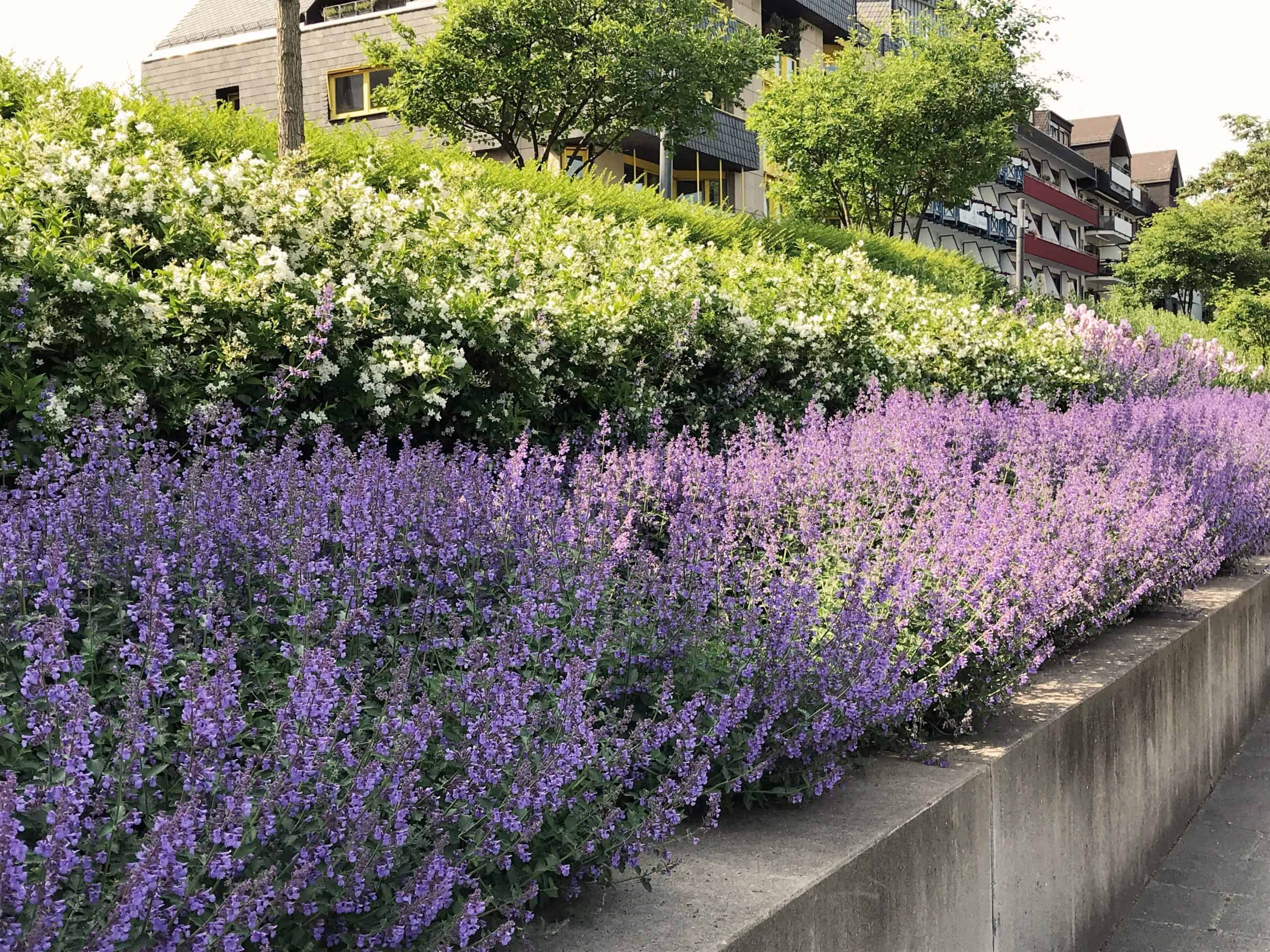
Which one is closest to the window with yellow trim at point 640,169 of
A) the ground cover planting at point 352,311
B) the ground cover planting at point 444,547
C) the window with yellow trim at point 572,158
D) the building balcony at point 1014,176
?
the window with yellow trim at point 572,158

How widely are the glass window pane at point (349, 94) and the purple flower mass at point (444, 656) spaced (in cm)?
3352

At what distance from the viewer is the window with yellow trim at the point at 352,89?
3522 centimetres

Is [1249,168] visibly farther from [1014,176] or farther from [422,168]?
[422,168]

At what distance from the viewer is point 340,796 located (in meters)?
1.90

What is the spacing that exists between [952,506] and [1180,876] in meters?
1.60

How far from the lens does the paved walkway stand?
3.98 meters

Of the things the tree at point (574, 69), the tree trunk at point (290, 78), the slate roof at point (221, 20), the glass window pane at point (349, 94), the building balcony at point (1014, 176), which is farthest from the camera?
the building balcony at point (1014, 176)

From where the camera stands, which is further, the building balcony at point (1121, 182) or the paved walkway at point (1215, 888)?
the building balcony at point (1121, 182)

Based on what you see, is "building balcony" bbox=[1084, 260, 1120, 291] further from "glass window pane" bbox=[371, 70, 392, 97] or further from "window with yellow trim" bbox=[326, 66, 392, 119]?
"window with yellow trim" bbox=[326, 66, 392, 119]

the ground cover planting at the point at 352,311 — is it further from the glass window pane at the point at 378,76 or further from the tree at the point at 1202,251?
the tree at the point at 1202,251

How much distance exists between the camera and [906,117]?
26672 millimetres

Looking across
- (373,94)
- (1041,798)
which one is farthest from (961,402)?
(373,94)

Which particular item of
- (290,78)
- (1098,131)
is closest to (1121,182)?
(1098,131)

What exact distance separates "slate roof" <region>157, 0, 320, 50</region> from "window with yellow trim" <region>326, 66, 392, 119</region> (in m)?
3.58
